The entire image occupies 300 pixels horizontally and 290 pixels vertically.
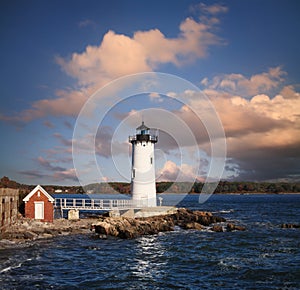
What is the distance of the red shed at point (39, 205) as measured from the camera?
32.7m

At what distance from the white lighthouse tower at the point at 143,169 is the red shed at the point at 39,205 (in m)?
9.81

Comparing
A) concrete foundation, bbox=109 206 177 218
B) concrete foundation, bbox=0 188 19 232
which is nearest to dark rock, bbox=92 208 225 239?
concrete foundation, bbox=109 206 177 218

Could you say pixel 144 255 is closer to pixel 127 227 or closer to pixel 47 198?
pixel 127 227

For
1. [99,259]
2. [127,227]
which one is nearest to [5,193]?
[127,227]

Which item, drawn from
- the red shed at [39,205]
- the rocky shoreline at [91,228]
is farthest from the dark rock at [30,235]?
the red shed at [39,205]

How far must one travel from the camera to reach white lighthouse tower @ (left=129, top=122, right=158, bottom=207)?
39556 mm

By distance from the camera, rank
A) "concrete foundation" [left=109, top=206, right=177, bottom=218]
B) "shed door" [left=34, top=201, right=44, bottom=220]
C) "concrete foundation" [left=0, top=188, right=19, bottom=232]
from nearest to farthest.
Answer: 1. "concrete foundation" [left=0, top=188, right=19, bottom=232]
2. "shed door" [left=34, top=201, right=44, bottom=220]
3. "concrete foundation" [left=109, top=206, right=177, bottom=218]

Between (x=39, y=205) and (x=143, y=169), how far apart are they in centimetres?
1154

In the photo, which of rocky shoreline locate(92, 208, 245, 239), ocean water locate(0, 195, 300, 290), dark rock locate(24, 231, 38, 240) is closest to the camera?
ocean water locate(0, 195, 300, 290)

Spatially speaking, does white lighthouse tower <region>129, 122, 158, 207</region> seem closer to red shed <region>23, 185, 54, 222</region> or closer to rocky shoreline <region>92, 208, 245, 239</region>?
rocky shoreline <region>92, 208, 245, 239</region>

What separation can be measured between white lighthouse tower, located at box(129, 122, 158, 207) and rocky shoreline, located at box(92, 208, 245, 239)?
323cm

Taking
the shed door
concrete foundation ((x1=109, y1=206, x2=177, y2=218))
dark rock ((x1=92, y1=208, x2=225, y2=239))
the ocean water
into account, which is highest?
the shed door

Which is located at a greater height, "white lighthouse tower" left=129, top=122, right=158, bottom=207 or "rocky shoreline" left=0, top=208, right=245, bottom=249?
"white lighthouse tower" left=129, top=122, right=158, bottom=207

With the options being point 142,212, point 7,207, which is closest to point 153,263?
point 7,207
